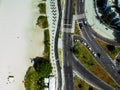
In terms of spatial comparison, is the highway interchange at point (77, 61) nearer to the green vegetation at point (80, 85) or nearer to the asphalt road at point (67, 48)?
the asphalt road at point (67, 48)

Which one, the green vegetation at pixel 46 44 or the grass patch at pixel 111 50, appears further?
the grass patch at pixel 111 50

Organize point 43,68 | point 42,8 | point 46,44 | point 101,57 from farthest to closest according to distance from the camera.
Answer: point 42,8, point 101,57, point 46,44, point 43,68

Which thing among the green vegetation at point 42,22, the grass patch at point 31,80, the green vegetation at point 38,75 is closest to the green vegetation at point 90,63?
the green vegetation at point 38,75

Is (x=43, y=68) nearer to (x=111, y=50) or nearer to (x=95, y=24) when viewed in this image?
(x=111, y=50)

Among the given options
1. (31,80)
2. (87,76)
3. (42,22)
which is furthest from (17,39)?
(87,76)

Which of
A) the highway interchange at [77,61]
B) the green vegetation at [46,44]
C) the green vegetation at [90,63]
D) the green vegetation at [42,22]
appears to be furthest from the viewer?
the green vegetation at [42,22]

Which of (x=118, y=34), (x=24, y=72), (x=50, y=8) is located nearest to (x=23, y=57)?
(x=24, y=72)
